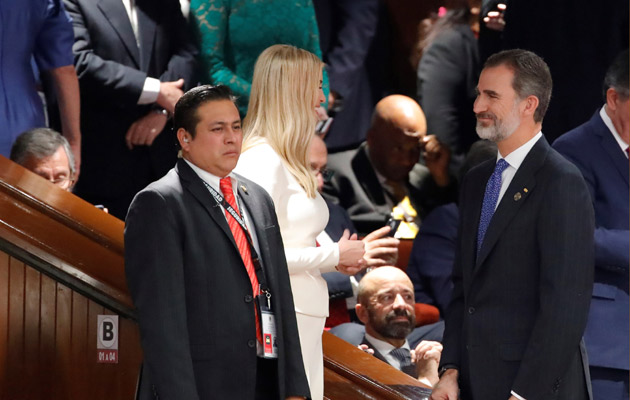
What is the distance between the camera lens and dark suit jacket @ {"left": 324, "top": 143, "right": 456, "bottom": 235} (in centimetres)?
478

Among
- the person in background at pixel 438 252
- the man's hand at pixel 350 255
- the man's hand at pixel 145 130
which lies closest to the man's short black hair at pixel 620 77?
the person in background at pixel 438 252

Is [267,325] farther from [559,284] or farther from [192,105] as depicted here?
[559,284]

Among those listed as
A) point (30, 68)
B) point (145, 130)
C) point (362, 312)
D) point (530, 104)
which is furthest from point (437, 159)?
point (530, 104)

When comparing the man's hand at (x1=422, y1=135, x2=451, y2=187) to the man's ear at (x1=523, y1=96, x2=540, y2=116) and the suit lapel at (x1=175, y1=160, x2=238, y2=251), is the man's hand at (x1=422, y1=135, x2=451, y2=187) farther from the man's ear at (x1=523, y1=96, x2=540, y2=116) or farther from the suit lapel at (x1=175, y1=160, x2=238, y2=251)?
the suit lapel at (x1=175, y1=160, x2=238, y2=251)

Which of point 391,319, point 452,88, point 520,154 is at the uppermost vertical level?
point 452,88

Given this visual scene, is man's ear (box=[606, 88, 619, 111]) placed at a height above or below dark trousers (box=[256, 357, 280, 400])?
above

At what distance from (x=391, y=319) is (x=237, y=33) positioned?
1231 mm

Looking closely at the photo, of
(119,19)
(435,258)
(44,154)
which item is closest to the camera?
(44,154)

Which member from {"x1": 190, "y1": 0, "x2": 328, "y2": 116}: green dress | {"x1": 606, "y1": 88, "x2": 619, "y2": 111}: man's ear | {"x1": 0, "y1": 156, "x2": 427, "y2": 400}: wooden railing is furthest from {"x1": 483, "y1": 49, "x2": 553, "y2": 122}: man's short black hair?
{"x1": 190, "y1": 0, "x2": 328, "y2": 116}: green dress

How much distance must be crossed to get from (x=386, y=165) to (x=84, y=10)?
1621mm

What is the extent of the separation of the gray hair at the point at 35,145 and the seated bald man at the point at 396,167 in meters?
1.62

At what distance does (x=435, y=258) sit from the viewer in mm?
4445

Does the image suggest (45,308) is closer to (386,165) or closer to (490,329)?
(490,329)

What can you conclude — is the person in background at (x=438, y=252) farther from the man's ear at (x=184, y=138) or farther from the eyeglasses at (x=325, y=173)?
the man's ear at (x=184, y=138)
